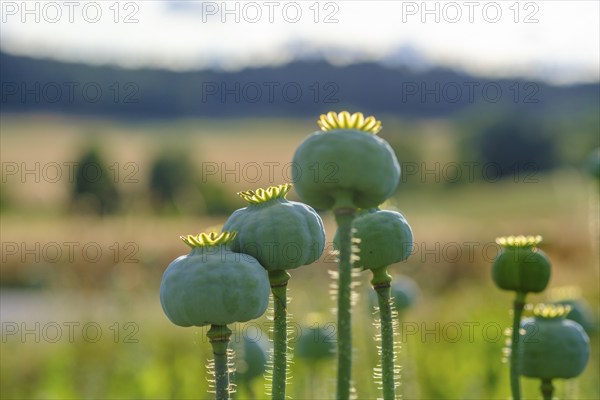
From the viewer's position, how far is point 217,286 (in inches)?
43.6

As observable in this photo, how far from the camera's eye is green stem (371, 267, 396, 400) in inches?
48.3

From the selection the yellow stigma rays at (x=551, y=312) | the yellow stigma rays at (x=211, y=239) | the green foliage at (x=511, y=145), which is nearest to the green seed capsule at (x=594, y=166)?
the yellow stigma rays at (x=551, y=312)

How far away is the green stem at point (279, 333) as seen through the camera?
3.72ft

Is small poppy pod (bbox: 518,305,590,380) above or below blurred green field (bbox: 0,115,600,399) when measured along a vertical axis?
above

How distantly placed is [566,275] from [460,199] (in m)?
32.8

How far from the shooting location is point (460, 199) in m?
43.4

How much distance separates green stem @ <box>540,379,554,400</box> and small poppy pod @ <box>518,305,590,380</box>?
13 millimetres

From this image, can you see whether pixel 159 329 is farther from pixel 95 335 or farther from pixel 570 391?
pixel 570 391

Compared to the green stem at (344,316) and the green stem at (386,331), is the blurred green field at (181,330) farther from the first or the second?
the green stem at (344,316)

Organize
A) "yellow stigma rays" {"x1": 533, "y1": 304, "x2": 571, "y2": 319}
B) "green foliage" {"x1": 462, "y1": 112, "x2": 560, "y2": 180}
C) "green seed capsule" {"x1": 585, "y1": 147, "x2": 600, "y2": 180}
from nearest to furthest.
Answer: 1. "yellow stigma rays" {"x1": 533, "y1": 304, "x2": 571, "y2": 319}
2. "green seed capsule" {"x1": 585, "y1": 147, "x2": 600, "y2": 180}
3. "green foliage" {"x1": 462, "y1": 112, "x2": 560, "y2": 180}

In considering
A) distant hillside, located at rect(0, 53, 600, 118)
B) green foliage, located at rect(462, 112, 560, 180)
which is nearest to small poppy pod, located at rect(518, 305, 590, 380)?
green foliage, located at rect(462, 112, 560, 180)

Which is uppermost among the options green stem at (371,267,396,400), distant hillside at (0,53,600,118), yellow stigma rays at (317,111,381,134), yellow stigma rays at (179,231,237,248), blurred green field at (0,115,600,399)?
distant hillside at (0,53,600,118)

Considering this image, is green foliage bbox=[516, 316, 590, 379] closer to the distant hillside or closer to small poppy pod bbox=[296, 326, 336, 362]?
small poppy pod bbox=[296, 326, 336, 362]

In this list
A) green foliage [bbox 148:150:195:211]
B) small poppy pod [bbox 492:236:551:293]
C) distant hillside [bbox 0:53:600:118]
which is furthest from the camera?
distant hillside [bbox 0:53:600:118]
